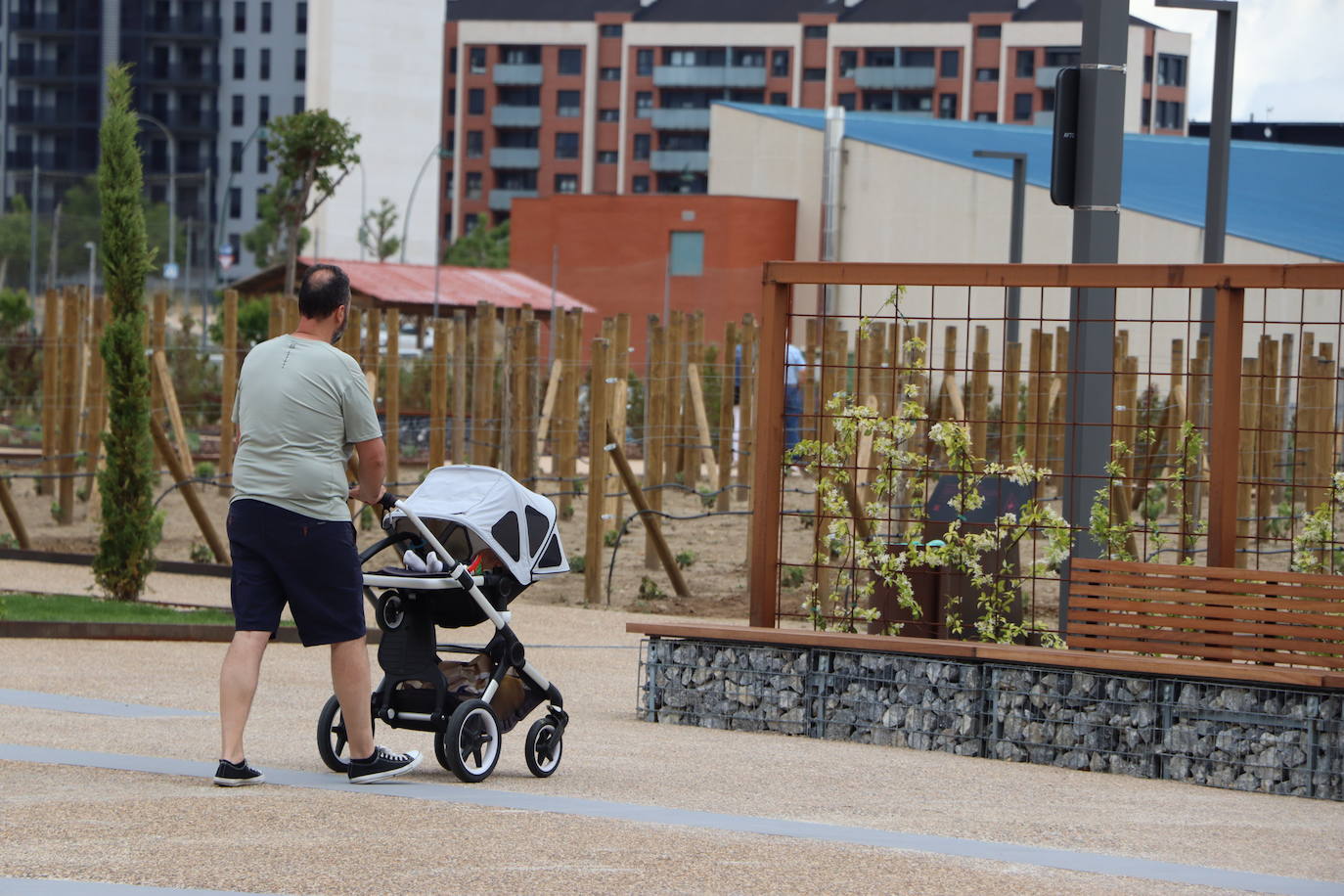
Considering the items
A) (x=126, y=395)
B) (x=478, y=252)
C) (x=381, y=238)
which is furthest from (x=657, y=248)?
(x=126, y=395)

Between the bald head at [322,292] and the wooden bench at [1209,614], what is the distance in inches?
145

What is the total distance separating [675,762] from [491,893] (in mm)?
2739

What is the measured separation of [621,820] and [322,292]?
207 centimetres

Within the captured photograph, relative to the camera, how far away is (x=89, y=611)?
13.0m

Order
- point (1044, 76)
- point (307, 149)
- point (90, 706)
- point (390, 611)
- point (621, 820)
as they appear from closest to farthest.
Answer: point (621, 820) → point (390, 611) → point (90, 706) → point (307, 149) → point (1044, 76)

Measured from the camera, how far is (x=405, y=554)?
23.4ft

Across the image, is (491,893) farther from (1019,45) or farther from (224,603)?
(1019,45)

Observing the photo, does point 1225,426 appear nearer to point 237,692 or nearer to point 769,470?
point 769,470

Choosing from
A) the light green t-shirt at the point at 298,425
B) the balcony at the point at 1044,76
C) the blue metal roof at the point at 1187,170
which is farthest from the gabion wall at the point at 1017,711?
the balcony at the point at 1044,76

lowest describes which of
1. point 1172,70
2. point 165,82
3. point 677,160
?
point 677,160

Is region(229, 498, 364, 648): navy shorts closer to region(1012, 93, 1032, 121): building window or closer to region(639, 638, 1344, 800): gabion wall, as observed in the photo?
region(639, 638, 1344, 800): gabion wall

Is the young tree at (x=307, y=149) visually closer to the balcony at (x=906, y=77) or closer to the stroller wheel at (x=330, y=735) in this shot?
the stroller wheel at (x=330, y=735)

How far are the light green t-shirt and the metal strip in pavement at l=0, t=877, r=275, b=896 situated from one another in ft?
5.69

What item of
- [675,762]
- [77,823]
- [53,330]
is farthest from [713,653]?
[53,330]
